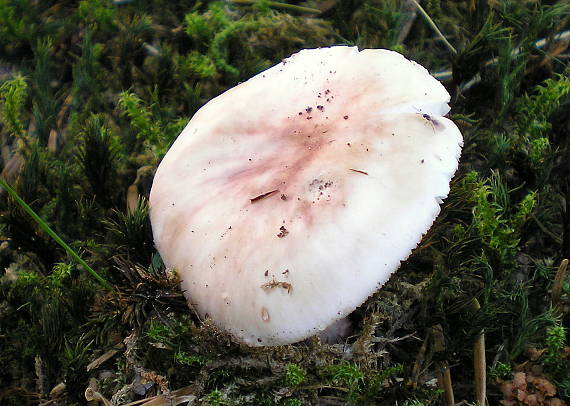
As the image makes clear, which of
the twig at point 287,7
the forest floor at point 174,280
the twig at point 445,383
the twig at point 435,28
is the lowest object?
the twig at point 445,383

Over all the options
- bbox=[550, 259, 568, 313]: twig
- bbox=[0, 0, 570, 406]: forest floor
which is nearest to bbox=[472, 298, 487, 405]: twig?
bbox=[0, 0, 570, 406]: forest floor

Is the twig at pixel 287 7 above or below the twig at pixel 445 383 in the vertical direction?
above

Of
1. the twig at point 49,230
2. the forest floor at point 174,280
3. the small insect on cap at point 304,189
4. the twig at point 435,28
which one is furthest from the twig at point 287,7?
the twig at point 49,230

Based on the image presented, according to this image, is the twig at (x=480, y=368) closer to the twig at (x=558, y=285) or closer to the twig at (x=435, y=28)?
the twig at (x=558, y=285)

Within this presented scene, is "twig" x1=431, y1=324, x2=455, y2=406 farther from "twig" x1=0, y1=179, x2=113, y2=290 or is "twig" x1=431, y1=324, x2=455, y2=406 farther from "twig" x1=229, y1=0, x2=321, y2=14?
"twig" x1=229, y1=0, x2=321, y2=14

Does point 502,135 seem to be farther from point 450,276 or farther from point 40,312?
point 40,312

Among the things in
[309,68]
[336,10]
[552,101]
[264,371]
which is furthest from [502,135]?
[264,371]

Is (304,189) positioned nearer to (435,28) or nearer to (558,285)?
(558,285)

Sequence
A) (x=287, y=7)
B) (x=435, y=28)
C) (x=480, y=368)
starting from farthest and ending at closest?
(x=287, y=7)
(x=435, y=28)
(x=480, y=368)

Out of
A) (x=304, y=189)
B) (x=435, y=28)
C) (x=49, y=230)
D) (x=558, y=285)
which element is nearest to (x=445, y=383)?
(x=558, y=285)

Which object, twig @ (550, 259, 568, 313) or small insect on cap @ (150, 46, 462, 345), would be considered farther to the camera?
twig @ (550, 259, 568, 313)
